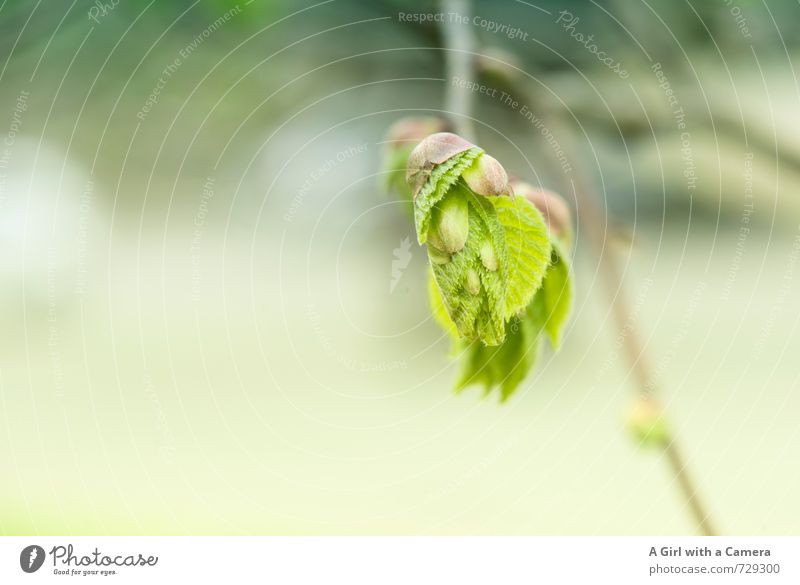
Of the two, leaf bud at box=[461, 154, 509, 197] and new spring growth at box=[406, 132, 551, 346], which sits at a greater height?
leaf bud at box=[461, 154, 509, 197]

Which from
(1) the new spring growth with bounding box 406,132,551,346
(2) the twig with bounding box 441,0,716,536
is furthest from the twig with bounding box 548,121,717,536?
(1) the new spring growth with bounding box 406,132,551,346

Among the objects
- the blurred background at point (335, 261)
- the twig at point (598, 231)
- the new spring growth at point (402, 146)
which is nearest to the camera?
the new spring growth at point (402, 146)

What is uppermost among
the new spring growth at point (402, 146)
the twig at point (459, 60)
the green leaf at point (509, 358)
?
the twig at point (459, 60)

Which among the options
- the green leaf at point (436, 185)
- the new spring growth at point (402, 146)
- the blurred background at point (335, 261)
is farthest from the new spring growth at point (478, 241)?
the blurred background at point (335, 261)

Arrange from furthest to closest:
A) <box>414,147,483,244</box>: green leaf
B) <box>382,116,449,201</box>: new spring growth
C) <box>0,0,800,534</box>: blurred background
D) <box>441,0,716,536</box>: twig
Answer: <box>0,0,800,534</box>: blurred background < <box>441,0,716,536</box>: twig < <box>382,116,449,201</box>: new spring growth < <box>414,147,483,244</box>: green leaf

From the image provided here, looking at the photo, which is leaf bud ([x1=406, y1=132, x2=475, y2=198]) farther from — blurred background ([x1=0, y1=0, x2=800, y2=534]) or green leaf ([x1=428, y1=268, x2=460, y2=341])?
blurred background ([x1=0, y1=0, x2=800, y2=534])

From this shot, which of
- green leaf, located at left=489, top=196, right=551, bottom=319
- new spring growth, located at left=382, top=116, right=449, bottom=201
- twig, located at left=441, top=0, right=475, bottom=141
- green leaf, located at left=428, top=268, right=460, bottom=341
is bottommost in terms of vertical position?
green leaf, located at left=428, top=268, right=460, bottom=341

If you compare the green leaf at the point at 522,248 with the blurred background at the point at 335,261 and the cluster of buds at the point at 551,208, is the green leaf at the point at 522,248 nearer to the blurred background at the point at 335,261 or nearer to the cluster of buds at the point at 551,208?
the cluster of buds at the point at 551,208
